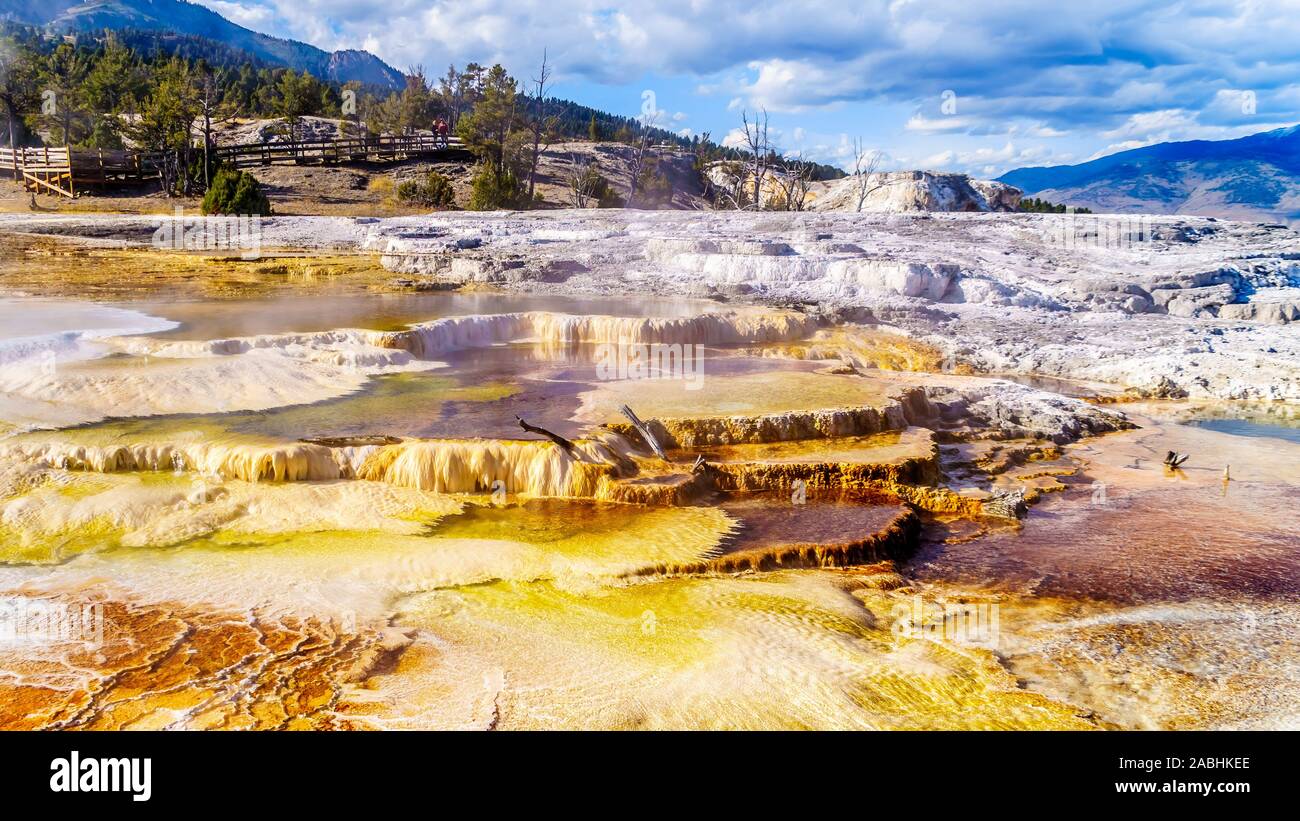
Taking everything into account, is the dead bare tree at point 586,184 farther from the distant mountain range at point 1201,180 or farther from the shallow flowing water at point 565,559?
the distant mountain range at point 1201,180

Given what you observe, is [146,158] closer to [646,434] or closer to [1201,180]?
[646,434]

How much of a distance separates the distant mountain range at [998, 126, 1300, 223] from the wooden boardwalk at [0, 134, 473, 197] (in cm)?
5365

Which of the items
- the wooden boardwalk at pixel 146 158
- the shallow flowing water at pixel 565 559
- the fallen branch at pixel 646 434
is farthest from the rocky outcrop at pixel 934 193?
the fallen branch at pixel 646 434

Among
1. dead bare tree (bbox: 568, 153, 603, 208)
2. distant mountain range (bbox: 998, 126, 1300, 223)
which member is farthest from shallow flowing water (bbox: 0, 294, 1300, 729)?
distant mountain range (bbox: 998, 126, 1300, 223)

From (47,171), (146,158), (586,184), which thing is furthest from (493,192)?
(47,171)

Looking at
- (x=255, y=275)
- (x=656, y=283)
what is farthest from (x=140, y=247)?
(x=656, y=283)

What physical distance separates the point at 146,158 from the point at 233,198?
803 centimetres

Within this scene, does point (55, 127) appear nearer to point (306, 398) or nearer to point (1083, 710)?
point (306, 398)

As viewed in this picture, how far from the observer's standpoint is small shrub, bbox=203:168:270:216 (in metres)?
19.6

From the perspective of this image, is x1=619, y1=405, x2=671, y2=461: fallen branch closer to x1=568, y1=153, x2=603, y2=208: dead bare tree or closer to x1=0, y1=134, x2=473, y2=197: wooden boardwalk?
x1=0, y1=134, x2=473, y2=197: wooden boardwalk

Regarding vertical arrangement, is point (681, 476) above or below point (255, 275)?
below

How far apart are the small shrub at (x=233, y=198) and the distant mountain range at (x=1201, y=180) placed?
61485mm

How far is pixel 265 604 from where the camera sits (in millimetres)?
4535

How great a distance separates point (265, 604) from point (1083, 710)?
417 centimetres
